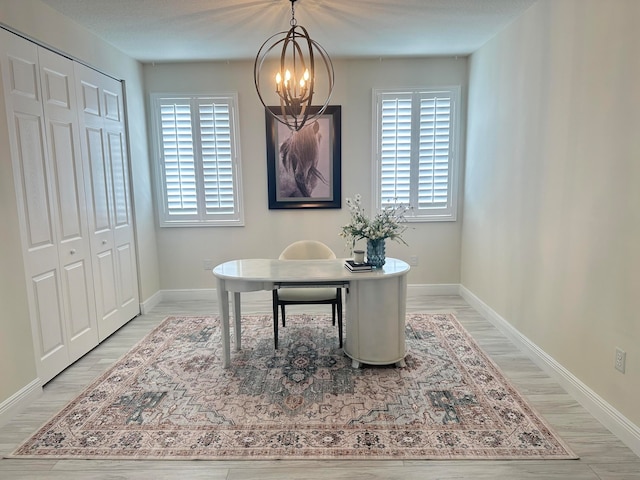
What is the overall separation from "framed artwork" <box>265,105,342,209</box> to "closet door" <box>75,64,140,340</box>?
1.51 meters

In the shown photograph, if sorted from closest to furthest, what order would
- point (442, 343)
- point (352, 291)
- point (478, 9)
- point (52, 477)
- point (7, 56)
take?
point (52, 477) < point (7, 56) < point (352, 291) < point (478, 9) < point (442, 343)

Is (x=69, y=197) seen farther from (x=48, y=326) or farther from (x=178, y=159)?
(x=178, y=159)

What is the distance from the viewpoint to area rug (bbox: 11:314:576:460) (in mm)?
2146

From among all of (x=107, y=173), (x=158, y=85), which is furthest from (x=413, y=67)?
(x=107, y=173)

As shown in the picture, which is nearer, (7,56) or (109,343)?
(7,56)

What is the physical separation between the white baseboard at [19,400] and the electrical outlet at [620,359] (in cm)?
354

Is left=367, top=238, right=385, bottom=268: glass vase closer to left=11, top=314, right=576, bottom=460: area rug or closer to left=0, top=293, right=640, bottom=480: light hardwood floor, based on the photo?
left=11, top=314, right=576, bottom=460: area rug

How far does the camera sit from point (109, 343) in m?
3.60

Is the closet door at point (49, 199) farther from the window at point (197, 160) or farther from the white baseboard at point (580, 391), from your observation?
the white baseboard at point (580, 391)

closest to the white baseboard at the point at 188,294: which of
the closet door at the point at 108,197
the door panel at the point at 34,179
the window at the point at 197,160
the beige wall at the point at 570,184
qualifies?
the closet door at the point at 108,197

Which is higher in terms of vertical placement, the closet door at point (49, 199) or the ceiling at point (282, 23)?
the ceiling at point (282, 23)

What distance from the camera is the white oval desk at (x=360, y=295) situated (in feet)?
9.27

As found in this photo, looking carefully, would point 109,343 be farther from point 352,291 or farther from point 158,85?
point 158,85

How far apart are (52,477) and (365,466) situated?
1.55m
